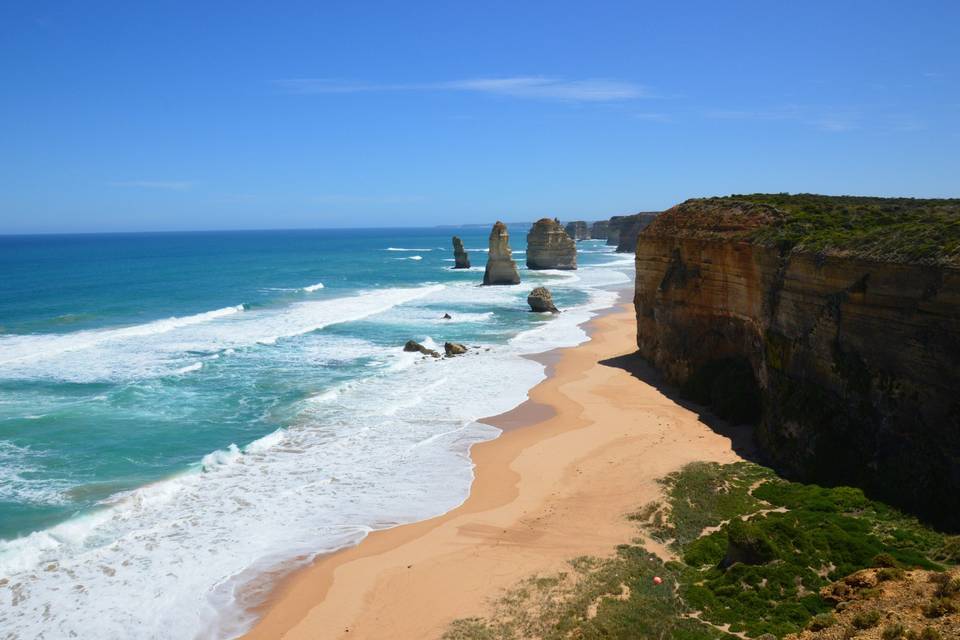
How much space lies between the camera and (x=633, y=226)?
113 meters

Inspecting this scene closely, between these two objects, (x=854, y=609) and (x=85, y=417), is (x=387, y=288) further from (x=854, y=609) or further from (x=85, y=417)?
(x=854, y=609)

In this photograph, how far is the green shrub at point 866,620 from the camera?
851 centimetres

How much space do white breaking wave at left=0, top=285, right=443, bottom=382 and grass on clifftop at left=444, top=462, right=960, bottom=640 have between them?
23327 mm

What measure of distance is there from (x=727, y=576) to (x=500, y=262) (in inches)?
2150

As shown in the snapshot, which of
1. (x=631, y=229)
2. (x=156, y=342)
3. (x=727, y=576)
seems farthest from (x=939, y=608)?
(x=631, y=229)

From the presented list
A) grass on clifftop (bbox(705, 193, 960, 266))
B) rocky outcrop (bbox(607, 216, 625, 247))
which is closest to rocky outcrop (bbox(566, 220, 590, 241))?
rocky outcrop (bbox(607, 216, 625, 247))

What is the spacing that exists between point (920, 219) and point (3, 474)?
981 inches

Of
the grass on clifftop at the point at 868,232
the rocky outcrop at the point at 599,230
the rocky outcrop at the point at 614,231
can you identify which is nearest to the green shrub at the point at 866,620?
the grass on clifftop at the point at 868,232

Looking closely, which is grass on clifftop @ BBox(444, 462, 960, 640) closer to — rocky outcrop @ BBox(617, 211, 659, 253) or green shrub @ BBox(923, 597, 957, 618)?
green shrub @ BBox(923, 597, 957, 618)

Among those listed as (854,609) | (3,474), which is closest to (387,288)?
(3,474)

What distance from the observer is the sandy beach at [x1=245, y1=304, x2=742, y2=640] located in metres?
12.0

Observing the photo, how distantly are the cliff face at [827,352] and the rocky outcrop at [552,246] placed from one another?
189ft

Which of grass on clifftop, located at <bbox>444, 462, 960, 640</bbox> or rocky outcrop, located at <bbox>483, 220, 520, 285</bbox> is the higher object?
rocky outcrop, located at <bbox>483, 220, 520, 285</bbox>

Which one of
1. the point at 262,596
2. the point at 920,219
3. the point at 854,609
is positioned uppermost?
the point at 920,219
